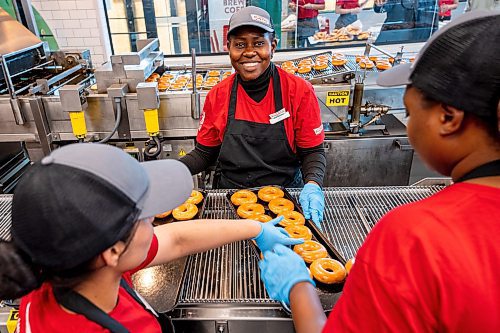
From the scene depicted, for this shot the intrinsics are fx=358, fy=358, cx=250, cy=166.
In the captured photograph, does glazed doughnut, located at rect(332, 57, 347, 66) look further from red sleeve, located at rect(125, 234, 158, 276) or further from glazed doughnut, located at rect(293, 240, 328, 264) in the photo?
red sleeve, located at rect(125, 234, 158, 276)

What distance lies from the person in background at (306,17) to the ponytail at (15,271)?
5544 millimetres

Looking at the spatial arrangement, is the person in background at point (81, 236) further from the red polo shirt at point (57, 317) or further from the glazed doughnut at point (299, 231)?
the glazed doughnut at point (299, 231)

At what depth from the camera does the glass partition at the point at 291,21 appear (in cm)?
553

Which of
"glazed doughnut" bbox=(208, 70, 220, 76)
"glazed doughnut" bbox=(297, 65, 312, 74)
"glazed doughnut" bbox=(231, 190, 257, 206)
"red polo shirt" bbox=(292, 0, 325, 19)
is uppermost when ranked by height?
"red polo shirt" bbox=(292, 0, 325, 19)

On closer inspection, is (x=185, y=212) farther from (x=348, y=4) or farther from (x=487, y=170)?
(x=348, y=4)

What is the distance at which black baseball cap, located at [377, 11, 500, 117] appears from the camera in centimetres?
70

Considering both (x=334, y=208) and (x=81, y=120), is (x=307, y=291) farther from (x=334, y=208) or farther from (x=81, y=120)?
(x=81, y=120)

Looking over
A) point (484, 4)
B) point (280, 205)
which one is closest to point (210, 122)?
point (280, 205)

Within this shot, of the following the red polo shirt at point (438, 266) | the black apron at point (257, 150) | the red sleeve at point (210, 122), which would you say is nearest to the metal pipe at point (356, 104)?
the black apron at point (257, 150)

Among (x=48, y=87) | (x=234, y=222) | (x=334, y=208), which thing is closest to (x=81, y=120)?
(x=48, y=87)

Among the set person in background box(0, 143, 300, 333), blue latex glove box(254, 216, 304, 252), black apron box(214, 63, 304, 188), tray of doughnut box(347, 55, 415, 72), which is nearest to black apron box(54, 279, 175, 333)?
person in background box(0, 143, 300, 333)

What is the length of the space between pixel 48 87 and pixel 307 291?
277 centimetres

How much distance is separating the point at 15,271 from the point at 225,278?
85 centimetres

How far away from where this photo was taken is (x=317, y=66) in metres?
3.59
